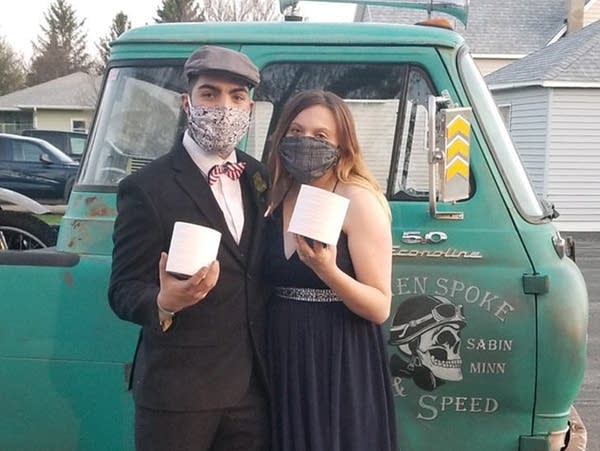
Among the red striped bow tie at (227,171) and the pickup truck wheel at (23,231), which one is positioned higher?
the red striped bow tie at (227,171)

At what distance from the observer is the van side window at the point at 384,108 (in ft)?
11.0

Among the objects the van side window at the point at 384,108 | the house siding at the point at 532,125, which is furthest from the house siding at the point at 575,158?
the van side window at the point at 384,108

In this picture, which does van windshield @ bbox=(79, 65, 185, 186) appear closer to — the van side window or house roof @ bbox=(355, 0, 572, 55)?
the van side window

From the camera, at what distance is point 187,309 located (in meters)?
2.36

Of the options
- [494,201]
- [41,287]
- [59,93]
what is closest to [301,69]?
[494,201]

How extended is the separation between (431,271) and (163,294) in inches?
55.0

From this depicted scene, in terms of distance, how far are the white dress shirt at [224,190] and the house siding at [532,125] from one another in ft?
48.9

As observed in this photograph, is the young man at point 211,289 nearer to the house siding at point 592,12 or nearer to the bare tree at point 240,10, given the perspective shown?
the house siding at point 592,12

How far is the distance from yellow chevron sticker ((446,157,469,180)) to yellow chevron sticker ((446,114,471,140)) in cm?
10

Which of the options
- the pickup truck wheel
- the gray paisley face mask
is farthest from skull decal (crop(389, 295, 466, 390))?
the pickup truck wheel

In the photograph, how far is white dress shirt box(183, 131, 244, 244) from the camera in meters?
2.50

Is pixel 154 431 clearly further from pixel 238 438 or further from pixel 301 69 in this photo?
pixel 301 69

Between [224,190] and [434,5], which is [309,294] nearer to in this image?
[224,190]

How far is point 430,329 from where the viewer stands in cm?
320
